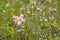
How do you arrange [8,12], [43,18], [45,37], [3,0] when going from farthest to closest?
[3,0]
[43,18]
[8,12]
[45,37]

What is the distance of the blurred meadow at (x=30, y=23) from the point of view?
176 cm

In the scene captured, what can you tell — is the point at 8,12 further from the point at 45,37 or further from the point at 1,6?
the point at 45,37

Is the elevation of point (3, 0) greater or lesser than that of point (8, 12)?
greater

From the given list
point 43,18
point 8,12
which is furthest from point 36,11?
point 8,12

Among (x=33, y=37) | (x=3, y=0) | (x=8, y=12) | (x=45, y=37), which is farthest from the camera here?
(x=3, y=0)

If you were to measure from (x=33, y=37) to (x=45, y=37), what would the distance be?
0.64 feet

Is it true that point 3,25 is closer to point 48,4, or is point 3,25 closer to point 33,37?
point 33,37

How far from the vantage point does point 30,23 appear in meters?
1.83

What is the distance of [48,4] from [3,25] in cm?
75

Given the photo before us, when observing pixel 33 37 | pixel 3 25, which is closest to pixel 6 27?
pixel 3 25

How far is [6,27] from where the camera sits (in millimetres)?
1968

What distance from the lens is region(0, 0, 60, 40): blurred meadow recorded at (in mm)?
1757

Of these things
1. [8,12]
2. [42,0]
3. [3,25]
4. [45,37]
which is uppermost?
[42,0]

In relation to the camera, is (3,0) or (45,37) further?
(3,0)
